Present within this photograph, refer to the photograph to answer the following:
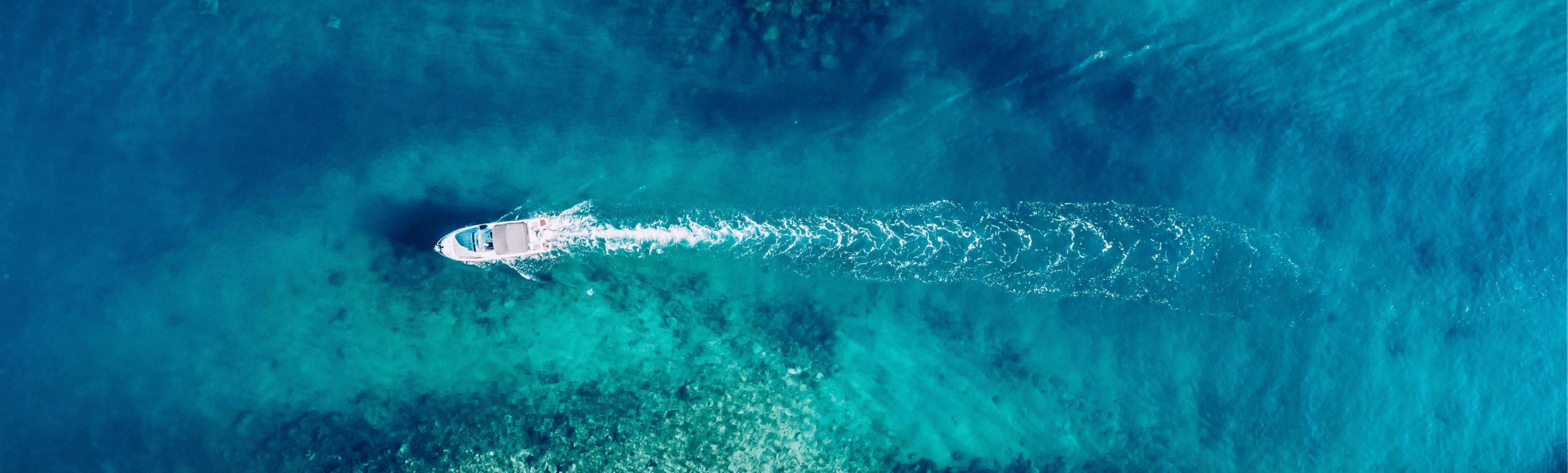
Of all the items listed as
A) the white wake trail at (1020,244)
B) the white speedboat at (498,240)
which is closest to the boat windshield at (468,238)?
the white speedboat at (498,240)

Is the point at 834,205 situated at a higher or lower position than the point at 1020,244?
higher

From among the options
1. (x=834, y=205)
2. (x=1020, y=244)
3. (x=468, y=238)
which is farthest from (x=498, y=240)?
(x=1020, y=244)

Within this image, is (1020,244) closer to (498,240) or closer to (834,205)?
(834,205)

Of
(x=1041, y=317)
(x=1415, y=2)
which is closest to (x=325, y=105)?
(x=1041, y=317)

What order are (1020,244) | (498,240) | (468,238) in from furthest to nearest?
1. (1020,244)
2. (468,238)
3. (498,240)

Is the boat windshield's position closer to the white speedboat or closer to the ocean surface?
the white speedboat

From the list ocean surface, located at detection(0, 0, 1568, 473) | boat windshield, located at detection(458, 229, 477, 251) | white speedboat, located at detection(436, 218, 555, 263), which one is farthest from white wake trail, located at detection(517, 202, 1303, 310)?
boat windshield, located at detection(458, 229, 477, 251)
